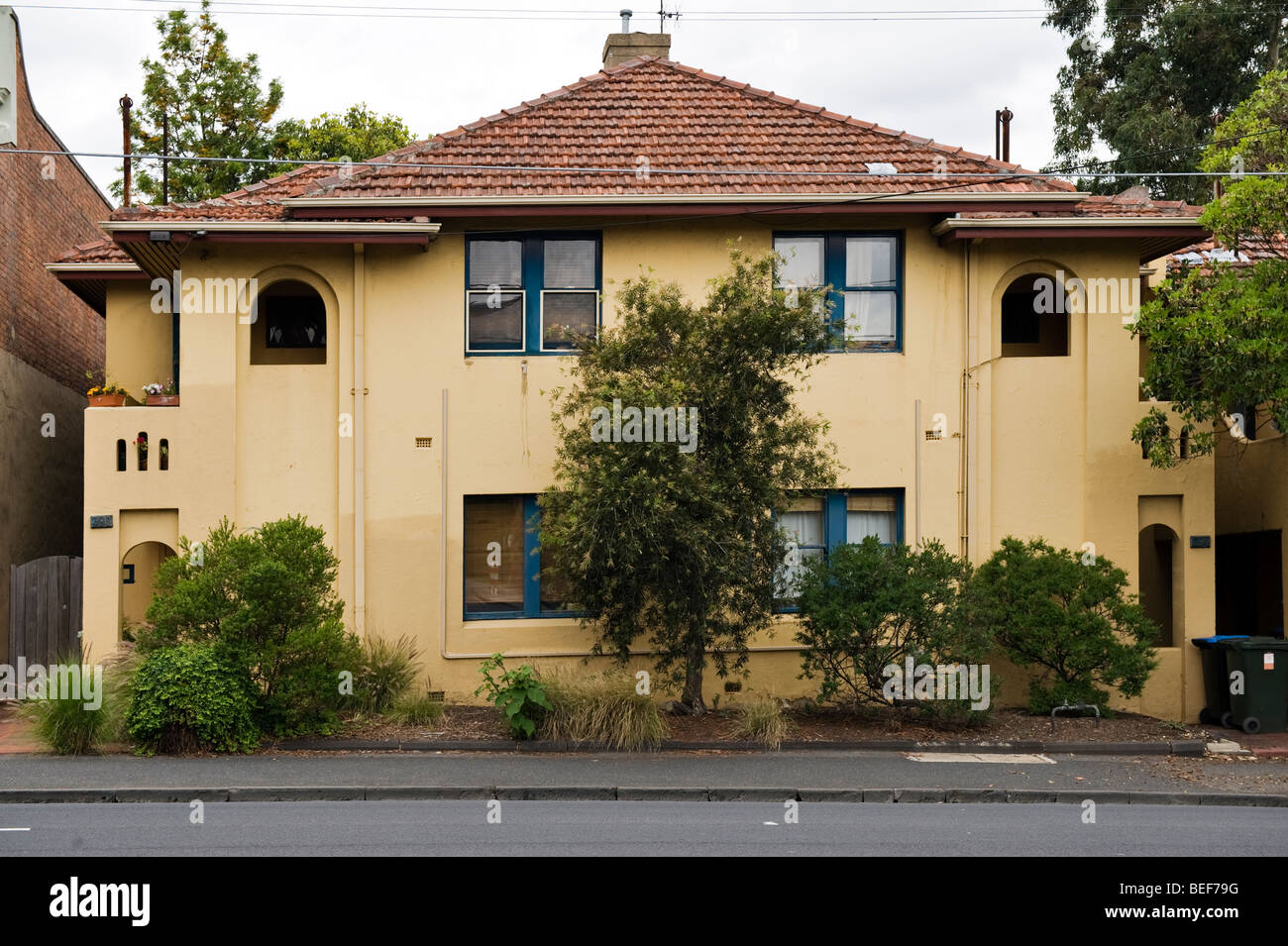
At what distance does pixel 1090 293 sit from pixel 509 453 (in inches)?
313

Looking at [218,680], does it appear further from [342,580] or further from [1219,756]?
[1219,756]

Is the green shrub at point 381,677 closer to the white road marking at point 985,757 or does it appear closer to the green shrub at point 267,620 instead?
the green shrub at point 267,620

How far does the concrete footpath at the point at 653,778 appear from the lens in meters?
11.9

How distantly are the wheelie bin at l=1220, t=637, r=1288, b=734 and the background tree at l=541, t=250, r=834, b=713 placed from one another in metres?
5.75

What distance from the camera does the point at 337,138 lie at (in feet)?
95.2

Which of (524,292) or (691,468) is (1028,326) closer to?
(691,468)

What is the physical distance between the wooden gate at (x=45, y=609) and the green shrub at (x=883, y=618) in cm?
988

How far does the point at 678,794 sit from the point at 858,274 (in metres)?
8.09

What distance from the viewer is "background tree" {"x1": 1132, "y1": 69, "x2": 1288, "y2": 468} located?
14836mm

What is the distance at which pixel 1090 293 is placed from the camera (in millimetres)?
17172

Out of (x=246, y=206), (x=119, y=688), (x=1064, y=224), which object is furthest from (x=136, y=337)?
(x=1064, y=224)

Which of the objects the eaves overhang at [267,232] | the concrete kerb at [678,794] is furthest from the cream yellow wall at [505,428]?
the concrete kerb at [678,794]

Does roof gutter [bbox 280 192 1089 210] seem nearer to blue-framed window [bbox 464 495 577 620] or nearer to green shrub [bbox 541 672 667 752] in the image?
blue-framed window [bbox 464 495 577 620]

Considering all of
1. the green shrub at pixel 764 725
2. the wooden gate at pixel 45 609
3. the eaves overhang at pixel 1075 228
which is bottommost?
the green shrub at pixel 764 725
